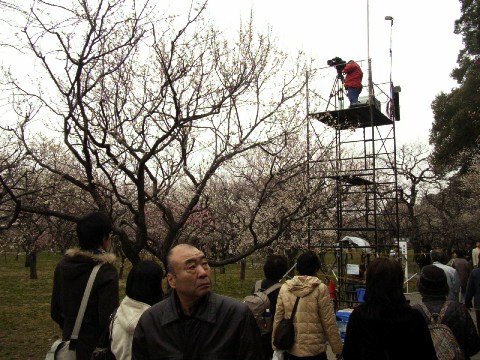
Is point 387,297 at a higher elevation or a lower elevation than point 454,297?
higher

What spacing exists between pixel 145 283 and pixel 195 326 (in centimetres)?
91

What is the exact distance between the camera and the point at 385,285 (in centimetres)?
296

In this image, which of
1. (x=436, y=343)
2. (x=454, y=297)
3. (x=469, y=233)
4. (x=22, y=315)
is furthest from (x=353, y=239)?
(x=469, y=233)

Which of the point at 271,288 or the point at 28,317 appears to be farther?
the point at 28,317

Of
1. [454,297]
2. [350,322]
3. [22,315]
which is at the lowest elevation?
[22,315]

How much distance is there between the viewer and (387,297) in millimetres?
2945

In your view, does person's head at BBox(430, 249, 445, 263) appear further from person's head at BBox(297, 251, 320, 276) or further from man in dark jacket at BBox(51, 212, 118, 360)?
man in dark jacket at BBox(51, 212, 118, 360)

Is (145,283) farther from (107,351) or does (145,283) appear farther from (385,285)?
(385,285)

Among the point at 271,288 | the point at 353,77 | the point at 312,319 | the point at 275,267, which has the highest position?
the point at 353,77

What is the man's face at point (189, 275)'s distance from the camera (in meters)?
2.31

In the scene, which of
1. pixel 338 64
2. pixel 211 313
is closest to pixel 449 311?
pixel 211 313

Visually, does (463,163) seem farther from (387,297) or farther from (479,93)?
(387,297)

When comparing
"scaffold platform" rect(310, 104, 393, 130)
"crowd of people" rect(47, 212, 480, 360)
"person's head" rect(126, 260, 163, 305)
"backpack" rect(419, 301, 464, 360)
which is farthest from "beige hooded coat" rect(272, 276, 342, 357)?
"scaffold platform" rect(310, 104, 393, 130)

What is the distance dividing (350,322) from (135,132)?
5.87 metres
